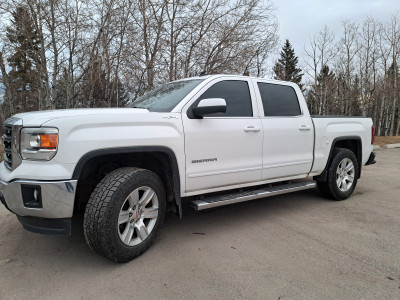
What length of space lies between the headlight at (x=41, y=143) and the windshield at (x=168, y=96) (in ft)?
3.99

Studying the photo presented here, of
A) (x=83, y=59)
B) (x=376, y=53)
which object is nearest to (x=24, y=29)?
(x=83, y=59)

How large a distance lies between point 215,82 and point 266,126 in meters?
0.90

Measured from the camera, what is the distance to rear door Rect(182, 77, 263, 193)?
329 cm

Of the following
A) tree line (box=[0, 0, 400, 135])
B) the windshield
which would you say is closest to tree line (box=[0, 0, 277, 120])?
tree line (box=[0, 0, 400, 135])

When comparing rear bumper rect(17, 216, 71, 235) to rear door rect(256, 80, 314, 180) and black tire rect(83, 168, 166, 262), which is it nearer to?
black tire rect(83, 168, 166, 262)

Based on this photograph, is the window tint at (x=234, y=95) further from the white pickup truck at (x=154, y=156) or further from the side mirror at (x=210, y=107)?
the side mirror at (x=210, y=107)

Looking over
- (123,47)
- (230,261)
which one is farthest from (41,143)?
(123,47)

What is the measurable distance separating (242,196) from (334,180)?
2084 millimetres

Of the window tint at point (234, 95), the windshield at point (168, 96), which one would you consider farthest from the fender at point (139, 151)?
the window tint at point (234, 95)

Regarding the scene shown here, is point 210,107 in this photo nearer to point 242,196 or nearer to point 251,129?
point 251,129

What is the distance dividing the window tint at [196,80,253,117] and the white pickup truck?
0.05ft

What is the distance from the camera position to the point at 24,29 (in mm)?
10219

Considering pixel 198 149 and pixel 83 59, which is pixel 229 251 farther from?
pixel 83 59

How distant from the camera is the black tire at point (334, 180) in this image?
4863 mm
